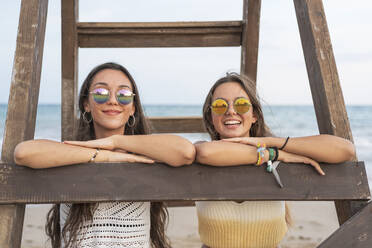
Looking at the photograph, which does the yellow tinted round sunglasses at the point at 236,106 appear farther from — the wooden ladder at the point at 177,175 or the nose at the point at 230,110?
the wooden ladder at the point at 177,175

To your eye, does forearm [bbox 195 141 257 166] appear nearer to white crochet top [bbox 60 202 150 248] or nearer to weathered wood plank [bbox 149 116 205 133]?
white crochet top [bbox 60 202 150 248]

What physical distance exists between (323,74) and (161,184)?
972 millimetres

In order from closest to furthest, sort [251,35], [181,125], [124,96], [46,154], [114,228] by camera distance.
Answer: [46,154] → [114,228] → [124,96] → [251,35] → [181,125]

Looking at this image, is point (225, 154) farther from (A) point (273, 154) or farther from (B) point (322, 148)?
(B) point (322, 148)

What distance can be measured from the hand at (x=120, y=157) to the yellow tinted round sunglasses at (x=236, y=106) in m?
0.62

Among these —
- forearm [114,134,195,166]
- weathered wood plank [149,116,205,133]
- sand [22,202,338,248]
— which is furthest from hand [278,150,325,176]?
sand [22,202,338,248]

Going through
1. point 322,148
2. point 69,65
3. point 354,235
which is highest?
point 69,65

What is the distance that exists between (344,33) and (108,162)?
1128 inches

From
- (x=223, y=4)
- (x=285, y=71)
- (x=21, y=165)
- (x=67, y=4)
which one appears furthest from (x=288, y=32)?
(x=21, y=165)

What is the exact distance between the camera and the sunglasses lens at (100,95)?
2.04 meters

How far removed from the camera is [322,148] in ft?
5.44

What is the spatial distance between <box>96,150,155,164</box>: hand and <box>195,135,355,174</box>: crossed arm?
0.22 metres

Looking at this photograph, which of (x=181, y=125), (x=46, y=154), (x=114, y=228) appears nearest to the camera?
(x=46, y=154)

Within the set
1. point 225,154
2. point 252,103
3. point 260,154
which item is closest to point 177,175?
point 225,154
